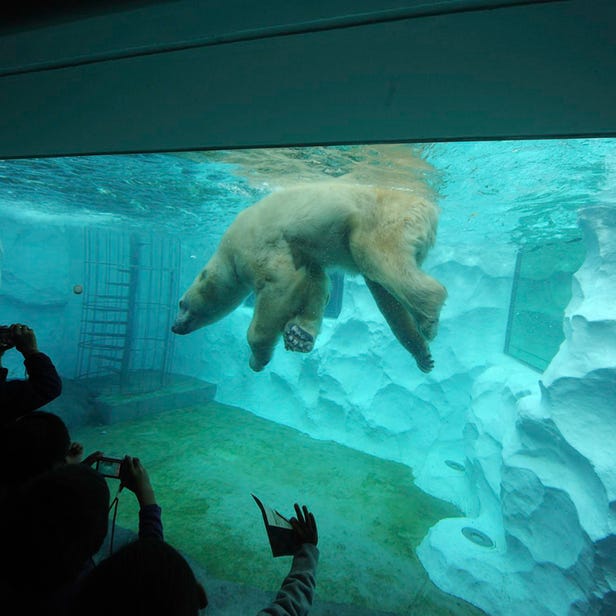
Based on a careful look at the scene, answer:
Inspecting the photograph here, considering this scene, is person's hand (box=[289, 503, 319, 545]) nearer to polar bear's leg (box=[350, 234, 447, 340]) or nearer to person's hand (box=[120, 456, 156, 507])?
person's hand (box=[120, 456, 156, 507])

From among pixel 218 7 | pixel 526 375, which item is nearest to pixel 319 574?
pixel 218 7

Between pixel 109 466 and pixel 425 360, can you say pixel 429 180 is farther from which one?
pixel 109 466

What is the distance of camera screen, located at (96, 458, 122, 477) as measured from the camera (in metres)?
1.88

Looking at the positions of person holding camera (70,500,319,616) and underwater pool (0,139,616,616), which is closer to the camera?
person holding camera (70,500,319,616)

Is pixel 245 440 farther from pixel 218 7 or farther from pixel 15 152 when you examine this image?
pixel 218 7

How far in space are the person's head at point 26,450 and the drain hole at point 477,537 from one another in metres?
7.16

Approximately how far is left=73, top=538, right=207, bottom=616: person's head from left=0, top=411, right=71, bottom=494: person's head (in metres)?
1.02

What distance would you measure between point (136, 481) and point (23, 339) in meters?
1.12

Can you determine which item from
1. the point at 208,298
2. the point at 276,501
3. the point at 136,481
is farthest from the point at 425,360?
the point at 276,501

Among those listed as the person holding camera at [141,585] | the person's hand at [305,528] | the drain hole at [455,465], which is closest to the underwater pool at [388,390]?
the drain hole at [455,465]

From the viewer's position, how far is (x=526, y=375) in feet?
29.2

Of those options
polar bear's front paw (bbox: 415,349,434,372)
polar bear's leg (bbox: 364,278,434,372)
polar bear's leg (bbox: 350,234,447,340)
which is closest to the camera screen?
polar bear's leg (bbox: 350,234,447,340)

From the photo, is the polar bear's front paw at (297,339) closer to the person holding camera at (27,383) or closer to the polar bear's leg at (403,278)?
the polar bear's leg at (403,278)

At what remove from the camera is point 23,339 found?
7.14 ft
